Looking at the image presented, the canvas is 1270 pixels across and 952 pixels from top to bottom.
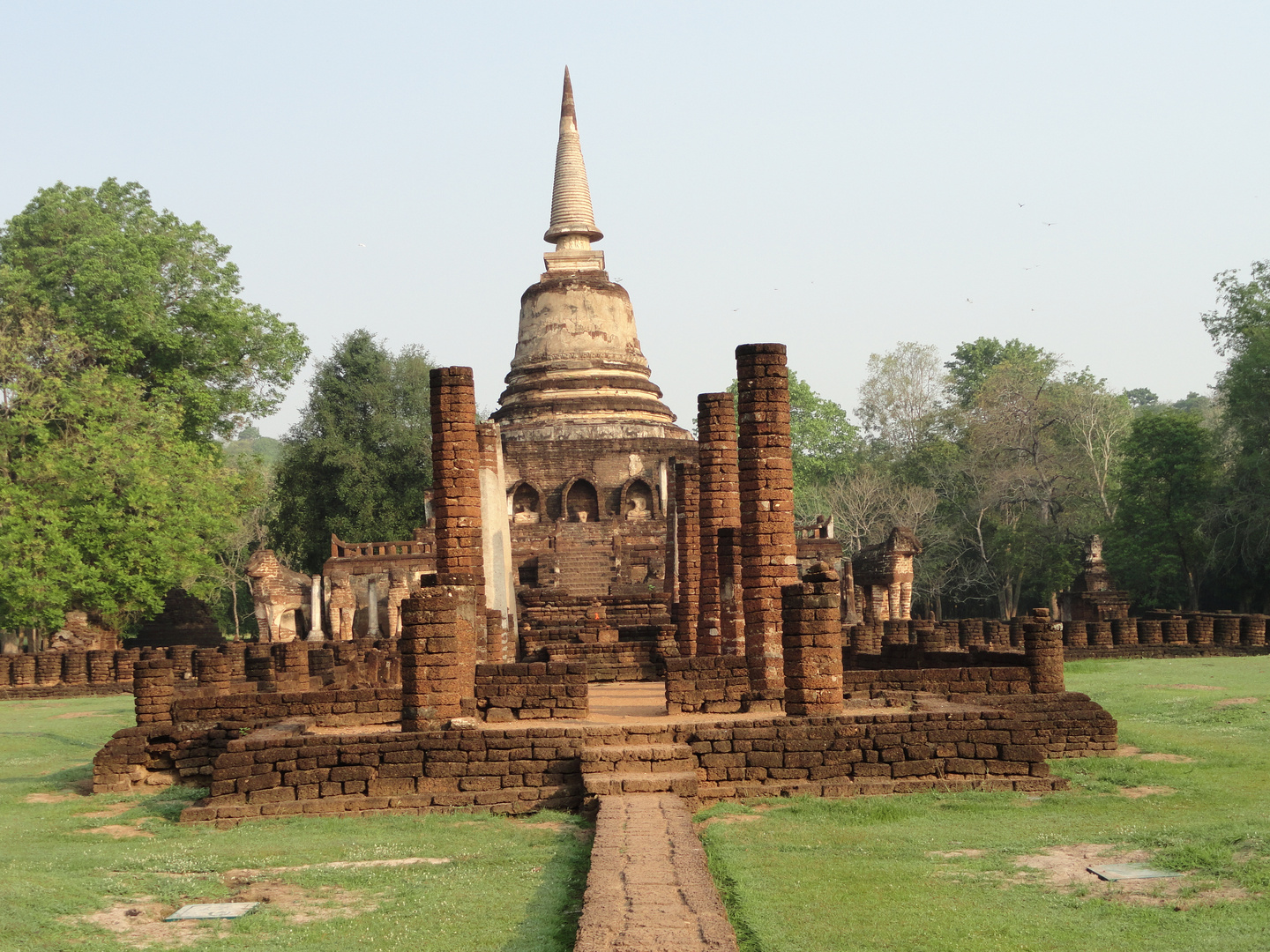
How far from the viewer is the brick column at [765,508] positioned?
13.2 meters

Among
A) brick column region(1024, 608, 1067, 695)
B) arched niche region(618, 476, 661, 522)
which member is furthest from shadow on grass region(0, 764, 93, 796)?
arched niche region(618, 476, 661, 522)

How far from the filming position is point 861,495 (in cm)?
4762

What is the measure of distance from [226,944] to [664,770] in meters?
4.46

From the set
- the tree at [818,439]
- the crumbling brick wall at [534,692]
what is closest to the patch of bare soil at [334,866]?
the crumbling brick wall at [534,692]

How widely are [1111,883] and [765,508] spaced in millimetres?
6352

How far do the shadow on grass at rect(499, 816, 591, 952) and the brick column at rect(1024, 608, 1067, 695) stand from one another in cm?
649

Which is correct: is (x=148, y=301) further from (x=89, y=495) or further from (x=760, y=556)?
(x=760, y=556)

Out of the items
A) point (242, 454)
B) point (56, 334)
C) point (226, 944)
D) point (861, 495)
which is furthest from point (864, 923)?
point (861, 495)

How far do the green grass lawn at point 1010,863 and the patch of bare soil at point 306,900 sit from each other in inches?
79.8

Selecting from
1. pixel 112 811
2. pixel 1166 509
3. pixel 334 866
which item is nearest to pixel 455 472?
pixel 112 811

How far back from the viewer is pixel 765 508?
13.4 metres

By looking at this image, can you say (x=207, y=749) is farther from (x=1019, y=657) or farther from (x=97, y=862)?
(x=1019, y=657)

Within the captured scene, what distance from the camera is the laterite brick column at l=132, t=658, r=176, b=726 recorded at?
13.6 meters

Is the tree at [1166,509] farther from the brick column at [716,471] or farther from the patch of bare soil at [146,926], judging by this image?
the patch of bare soil at [146,926]
